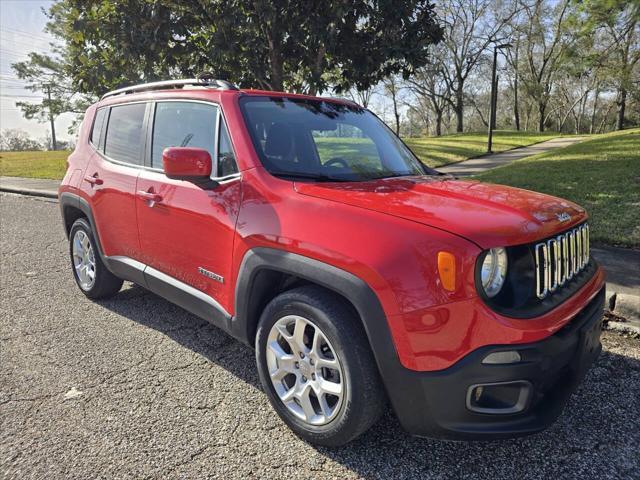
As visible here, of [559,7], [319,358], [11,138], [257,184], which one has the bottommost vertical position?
[319,358]

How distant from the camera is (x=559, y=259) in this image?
7.27 feet

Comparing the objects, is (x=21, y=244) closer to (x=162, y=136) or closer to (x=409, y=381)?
(x=162, y=136)

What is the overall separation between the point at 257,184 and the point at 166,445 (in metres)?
1.43

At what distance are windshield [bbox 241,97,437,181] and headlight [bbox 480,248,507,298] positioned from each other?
3.56 feet

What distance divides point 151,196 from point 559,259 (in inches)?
99.9

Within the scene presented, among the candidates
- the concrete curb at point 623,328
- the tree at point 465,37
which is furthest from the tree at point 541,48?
the concrete curb at point 623,328

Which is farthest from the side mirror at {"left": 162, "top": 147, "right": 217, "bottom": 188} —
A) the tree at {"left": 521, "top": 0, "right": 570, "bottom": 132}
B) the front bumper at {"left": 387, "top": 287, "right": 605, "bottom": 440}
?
the tree at {"left": 521, "top": 0, "right": 570, "bottom": 132}

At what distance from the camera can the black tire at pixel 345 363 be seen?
80.8 inches

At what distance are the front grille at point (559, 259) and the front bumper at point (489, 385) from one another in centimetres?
22

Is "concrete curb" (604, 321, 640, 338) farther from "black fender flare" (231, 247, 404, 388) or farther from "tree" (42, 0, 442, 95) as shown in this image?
"tree" (42, 0, 442, 95)

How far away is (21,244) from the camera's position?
6.76 meters

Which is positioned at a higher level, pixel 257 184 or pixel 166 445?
pixel 257 184

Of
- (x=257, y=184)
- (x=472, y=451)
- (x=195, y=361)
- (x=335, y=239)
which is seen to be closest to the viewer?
(x=335, y=239)

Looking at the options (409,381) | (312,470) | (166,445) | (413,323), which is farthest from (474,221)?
(166,445)
